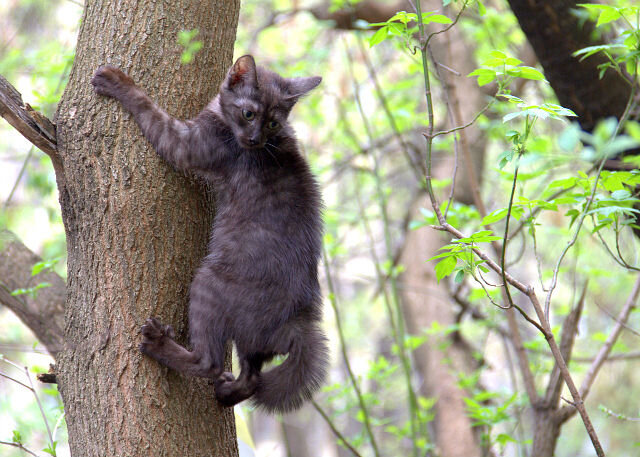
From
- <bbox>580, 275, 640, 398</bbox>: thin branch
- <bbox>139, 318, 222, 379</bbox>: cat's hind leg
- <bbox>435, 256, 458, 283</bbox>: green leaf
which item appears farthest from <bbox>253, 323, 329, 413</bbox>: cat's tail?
<bbox>580, 275, 640, 398</bbox>: thin branch

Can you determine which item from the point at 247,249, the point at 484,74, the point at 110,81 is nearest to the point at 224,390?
the point at 247,249

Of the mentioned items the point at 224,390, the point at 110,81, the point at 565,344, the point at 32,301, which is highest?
the point at 110,81

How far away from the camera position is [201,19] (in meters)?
2.45

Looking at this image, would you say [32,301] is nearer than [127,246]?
No

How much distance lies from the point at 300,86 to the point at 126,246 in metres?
1.31

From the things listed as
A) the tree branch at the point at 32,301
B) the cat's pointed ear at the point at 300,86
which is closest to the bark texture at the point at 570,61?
the cat's pointed ear at the point at 300,86

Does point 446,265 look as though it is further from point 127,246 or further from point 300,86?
point 300,86

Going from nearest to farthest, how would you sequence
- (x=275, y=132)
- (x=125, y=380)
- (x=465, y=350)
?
(x=125, y=380) → (x=275, y=132) → (x=465, y=350)

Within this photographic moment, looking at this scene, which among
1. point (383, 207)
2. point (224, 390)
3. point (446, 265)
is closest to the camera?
point (446, 265)

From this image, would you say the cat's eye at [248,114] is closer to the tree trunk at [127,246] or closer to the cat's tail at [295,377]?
the tree trunk at [127,246]

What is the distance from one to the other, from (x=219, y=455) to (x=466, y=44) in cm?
458

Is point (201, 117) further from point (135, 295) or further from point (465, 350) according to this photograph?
point (465, 350)

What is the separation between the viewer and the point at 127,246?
7.20 ft

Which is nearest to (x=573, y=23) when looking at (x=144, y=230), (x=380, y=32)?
(x=380, y=32)
